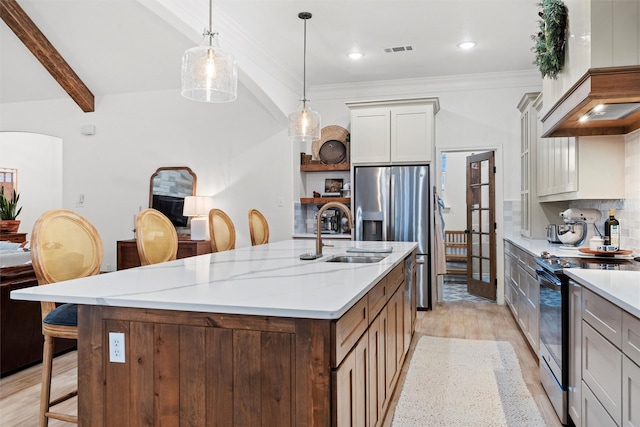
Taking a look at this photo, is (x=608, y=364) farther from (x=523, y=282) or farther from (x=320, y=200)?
(x=320, y=200)

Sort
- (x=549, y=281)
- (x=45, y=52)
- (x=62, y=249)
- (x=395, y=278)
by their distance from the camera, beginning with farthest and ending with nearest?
(x=45, y=52) → (x=395, y=278) → (x=549, y=281) → (x=62, y=249)

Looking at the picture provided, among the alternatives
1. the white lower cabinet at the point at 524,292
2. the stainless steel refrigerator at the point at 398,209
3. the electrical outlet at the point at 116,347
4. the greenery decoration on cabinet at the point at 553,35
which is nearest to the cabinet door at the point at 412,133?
the stainless steel refrigerator at the point at 398,209

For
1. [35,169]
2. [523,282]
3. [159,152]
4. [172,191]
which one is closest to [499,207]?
[523,282]

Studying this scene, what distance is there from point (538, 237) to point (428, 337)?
1657 millimetres

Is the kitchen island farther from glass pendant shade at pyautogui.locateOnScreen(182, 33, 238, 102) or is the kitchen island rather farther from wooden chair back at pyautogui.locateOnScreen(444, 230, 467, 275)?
wooden chair back at pyautogui.locateOnScreen(444, 230, 467, 275)

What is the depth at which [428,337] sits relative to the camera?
418cm

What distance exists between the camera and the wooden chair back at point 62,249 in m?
2.06

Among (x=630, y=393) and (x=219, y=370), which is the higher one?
(x=219, y=370)

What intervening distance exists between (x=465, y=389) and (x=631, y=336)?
1.57 meters

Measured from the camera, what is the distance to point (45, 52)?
212 inches

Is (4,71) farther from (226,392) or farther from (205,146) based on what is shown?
(226,392)

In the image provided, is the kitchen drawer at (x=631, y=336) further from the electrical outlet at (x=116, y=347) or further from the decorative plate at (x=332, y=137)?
the decorative plate at (x=332, y=137)

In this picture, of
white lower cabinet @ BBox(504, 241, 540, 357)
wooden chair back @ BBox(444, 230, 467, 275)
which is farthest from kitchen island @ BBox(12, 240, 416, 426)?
wooden chair back @ BBox(444, 230, 467, 275)

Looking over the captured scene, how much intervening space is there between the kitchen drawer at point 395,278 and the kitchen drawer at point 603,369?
96cm
